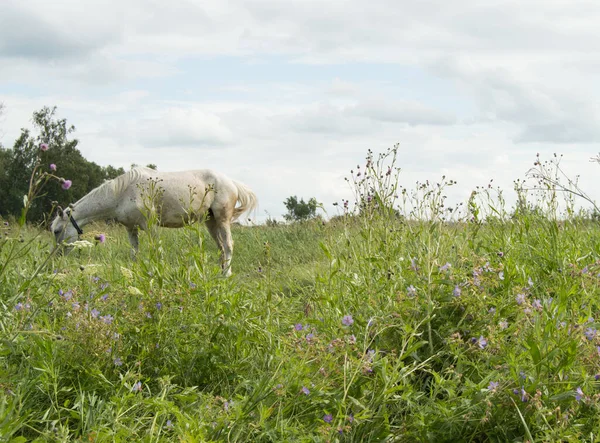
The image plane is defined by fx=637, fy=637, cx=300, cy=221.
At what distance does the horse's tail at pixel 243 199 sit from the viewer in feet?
42.7

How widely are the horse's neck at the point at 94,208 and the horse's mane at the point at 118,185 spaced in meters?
0.04

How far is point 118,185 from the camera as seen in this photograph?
11805 millimetres

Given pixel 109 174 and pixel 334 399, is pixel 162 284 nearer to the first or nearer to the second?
pixel 334 399

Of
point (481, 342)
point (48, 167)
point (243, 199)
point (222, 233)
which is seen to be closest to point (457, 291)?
point (481, 342)

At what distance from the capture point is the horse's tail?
1302 centimetres

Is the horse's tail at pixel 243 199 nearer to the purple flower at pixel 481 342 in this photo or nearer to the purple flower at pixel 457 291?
the purple flower at pixel 457 291

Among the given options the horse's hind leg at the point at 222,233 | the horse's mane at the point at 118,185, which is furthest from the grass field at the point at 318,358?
the horse's mane at the point at 118,185

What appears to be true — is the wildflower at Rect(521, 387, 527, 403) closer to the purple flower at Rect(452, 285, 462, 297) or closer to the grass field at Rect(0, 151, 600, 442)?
the grass field at Rect(0, 151, 600, 442)

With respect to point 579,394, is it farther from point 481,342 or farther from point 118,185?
point 118,185

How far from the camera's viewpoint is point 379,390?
2975 mm

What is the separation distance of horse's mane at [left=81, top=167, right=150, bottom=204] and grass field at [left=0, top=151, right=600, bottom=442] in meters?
7.25

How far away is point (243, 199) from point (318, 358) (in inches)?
397

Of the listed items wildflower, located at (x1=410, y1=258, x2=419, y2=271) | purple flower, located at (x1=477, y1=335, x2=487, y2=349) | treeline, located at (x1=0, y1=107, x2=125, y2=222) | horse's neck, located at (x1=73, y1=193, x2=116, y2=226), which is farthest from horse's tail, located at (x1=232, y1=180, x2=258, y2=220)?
treeline, located at (x1=0, y1=107, x2=125, y2=222)

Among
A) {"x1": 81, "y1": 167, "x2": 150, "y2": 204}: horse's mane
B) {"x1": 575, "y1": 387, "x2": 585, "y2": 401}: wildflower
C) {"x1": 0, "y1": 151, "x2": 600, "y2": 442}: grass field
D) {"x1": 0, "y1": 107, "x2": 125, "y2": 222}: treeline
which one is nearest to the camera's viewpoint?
{"x1": 575, "y1": 387, "x2": 585, "y2": 401}: wildflower
